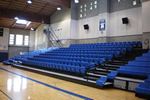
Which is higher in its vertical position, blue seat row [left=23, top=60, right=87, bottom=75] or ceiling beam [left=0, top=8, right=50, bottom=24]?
ceiling beam [left=0, top=8, right=50, bottom=24]

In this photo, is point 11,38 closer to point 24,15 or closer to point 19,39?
point 19,39

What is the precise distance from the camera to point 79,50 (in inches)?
424

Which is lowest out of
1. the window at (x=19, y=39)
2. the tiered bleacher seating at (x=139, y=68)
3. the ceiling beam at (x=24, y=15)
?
the tiered bleacher seating at (x=139, y=68)

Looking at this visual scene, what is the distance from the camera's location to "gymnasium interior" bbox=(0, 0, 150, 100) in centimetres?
518

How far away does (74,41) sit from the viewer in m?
13.7

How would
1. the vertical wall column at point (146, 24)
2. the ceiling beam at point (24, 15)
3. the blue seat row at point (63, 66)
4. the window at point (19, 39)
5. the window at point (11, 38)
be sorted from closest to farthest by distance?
1. the blue seat row at point (63, 66)
2. the vertical wall column at point (146, 24)
3. the ceiling beam at point (24, 15)
4. the window at point (11, 38)
5. the window at point (19, 39)

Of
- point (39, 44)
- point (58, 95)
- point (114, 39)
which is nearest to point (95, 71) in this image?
point (58, 95)

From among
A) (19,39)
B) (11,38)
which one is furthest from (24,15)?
(19,39)

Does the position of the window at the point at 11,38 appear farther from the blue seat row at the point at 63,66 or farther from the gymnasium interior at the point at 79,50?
the blue seat row at the point at 63,66

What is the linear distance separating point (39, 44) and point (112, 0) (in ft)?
33.1

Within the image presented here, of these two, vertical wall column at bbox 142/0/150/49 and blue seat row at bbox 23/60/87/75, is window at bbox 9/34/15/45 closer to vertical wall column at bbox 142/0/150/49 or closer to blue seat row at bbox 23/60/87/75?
blue seat row at bbox 23/60/87/75

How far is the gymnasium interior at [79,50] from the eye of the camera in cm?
518

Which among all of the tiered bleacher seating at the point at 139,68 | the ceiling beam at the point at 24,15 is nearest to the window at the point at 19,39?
the ceiling beam at the point at 24,15

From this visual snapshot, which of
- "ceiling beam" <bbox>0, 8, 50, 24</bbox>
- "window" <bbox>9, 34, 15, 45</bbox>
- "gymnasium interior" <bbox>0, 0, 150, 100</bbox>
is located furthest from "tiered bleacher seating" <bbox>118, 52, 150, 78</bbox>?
"window" <bbox>9, 34, 15, 45</bbox>
